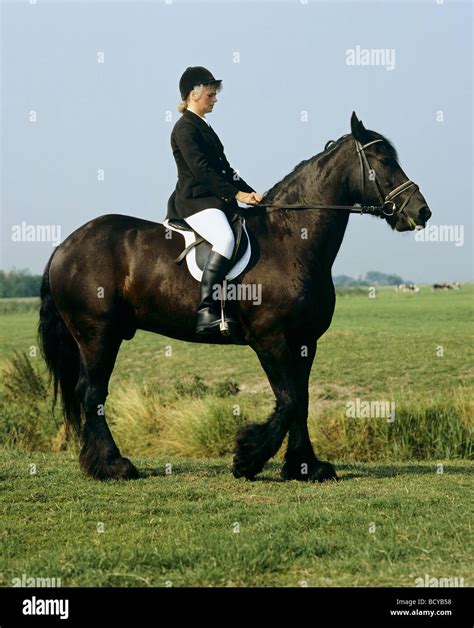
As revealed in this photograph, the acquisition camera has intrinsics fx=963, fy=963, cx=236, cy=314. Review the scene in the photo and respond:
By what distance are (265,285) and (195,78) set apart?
2.19 metres

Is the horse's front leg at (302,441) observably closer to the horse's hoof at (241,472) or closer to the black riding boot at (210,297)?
the horse's hoof at (241,472)

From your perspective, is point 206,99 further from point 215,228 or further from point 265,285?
point 265,285

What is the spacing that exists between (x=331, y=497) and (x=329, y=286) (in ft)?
6.99

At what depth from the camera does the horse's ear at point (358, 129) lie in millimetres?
9453

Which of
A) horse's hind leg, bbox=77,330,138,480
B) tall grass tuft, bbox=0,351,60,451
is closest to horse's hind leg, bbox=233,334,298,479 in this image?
horse's hind leg, bbox=77,330,138,480

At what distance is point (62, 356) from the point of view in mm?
10477

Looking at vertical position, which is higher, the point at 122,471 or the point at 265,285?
the point at 265,285

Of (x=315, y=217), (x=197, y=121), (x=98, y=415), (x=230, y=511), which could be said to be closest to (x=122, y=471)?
(x=98, y=415)

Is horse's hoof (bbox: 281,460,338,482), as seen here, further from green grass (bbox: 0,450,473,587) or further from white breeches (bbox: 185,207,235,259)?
white breeches (bbox: 185,207,235,259)

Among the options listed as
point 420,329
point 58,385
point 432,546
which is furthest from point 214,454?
point 420,329

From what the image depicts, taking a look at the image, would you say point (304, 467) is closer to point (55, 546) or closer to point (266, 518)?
point (266, 518)

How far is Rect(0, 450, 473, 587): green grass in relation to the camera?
6395 millimetres

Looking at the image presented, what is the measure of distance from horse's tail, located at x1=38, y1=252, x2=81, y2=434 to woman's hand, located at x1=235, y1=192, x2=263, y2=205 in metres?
2.38
